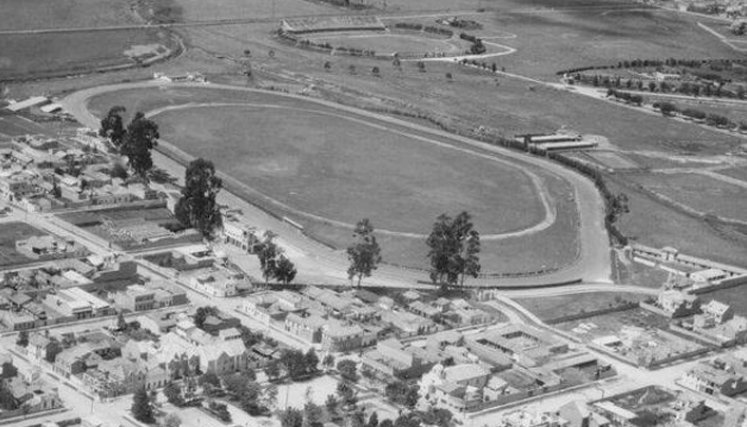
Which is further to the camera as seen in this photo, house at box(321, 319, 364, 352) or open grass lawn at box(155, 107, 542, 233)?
open grass lawn at box(155, 107, 542, 233)

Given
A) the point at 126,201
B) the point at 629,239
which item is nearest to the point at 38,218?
the point at 126,201

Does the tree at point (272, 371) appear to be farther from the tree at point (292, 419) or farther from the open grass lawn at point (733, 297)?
the open grass lawn at point (733, 297)

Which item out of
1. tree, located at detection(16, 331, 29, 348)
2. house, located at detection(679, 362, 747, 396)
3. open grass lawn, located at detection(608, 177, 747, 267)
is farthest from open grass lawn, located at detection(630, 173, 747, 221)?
tree, located at detection(16, 331, 29, 348)

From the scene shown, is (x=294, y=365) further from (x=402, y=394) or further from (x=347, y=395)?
(x=402, y=394)

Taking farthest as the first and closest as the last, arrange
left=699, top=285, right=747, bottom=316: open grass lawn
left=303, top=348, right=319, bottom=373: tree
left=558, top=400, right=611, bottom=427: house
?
left=699, top=285, right=747, bottom=316: open grass lawn < left=303, top=348, right=319, bottom=373: tree < left=558, top=400, right=611, bottom=427: house

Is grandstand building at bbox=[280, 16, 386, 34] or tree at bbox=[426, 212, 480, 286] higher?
grandstand building at bbox=[280, 16, 386, 34]

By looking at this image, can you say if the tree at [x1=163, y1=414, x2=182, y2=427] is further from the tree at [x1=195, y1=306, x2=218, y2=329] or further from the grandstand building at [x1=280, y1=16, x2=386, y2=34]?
the grandstand building at [x1=280, y1=16, x2=386, y2=34]

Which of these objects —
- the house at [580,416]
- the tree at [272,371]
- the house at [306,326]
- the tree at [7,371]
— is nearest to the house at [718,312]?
the house at [580,416]
